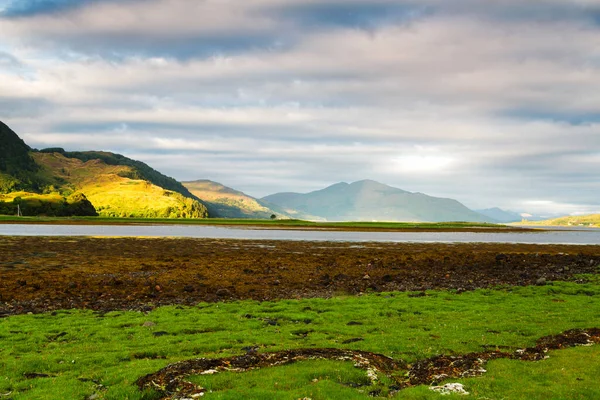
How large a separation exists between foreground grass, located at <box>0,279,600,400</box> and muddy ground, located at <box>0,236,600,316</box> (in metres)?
4.38

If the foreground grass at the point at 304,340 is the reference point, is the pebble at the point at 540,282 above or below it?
above

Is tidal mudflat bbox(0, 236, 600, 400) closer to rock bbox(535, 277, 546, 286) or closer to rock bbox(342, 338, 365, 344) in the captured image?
rock bbox(535, 277, 546, 286)

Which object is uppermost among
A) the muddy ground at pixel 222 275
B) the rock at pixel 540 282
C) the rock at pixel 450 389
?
the rock at pixel 540 282

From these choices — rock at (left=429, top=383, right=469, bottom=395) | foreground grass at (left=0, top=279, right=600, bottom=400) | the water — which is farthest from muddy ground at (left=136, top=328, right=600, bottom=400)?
the water

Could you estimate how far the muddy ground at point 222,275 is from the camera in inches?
1340

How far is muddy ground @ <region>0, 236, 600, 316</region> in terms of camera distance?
34.0m

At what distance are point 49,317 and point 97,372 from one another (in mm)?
12868

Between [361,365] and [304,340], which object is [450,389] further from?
[304,340]

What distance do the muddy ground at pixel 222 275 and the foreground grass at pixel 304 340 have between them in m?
4.38

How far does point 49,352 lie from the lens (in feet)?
65.7

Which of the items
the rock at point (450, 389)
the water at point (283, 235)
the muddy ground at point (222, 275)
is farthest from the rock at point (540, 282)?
the water at point (283, 235)

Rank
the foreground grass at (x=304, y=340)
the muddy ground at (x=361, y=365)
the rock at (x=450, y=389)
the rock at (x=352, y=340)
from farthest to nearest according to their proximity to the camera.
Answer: the rock at (x=352, y=340) → the muddy ground at (x=361, y=365) → the foreground grass at (x=304, y=340) → the rock at (x=450, y=389)

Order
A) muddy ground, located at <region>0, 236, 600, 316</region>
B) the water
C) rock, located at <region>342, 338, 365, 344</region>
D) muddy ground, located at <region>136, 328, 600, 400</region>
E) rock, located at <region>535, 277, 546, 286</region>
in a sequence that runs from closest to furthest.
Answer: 1. muddy ground, located at <region>136, 328, 600, 400</region>
2. rock, located at <region>342, 338, 365, 344</region>
3. muddy ground, located at <region>0, 236, 600, 316</region>
4. rock, located at <region>535, 277, 546, 286</region>
5. the water

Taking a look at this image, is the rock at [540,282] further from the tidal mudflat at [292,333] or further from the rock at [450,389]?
the rock at [450,389]
